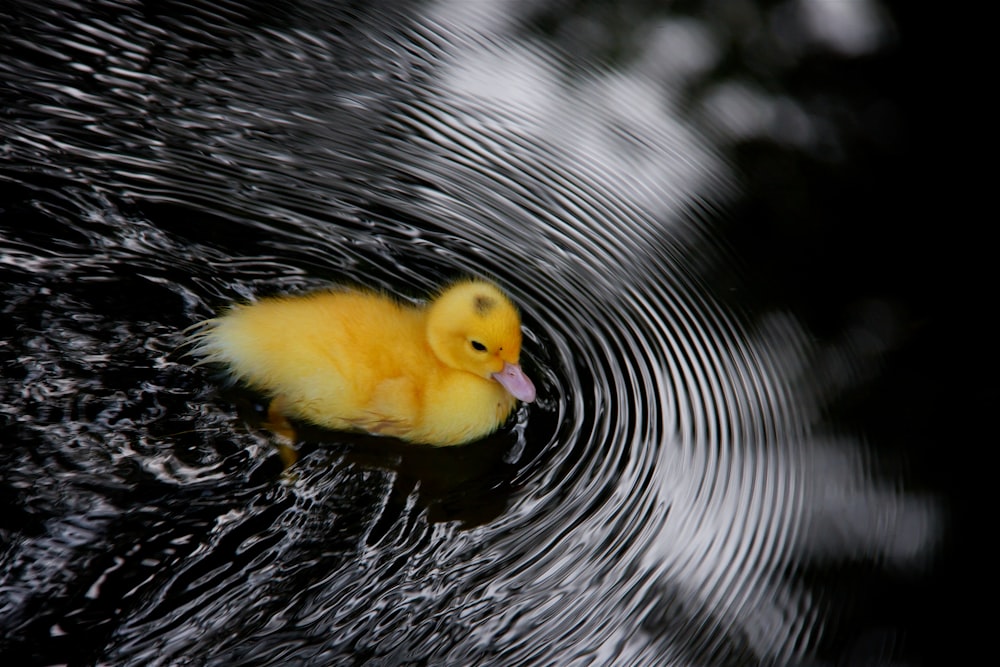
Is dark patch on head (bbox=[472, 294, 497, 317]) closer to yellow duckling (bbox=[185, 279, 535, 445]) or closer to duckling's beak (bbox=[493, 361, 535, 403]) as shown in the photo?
yellow duckling (bbox=[185, 279, 535, 445])

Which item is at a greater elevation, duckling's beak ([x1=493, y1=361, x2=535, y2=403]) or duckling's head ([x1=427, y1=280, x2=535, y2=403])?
duckling's head ([x1=427, y1=280, x2=535, y2=403])

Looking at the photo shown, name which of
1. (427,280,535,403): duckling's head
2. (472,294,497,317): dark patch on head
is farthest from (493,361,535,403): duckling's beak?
(472,294,497,317): dark patch on head

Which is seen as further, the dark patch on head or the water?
the dark patch on head

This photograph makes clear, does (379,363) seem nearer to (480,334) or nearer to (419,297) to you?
(480,334)

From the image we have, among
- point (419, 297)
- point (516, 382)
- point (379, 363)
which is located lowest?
point (516, 382)

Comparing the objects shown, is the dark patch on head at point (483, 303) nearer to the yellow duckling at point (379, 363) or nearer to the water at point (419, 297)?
the yellow duckling at point (379, 363)

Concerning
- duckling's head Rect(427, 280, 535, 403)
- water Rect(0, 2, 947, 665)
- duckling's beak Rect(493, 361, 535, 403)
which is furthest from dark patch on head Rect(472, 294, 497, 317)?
water Rect(0, 2, 947, 665)

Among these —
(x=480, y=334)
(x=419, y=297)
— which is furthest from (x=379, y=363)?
(x=419, y=297)

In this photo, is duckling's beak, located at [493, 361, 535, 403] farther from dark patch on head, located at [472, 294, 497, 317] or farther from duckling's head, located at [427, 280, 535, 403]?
dark patch on head, located at [472, 294, 497, 317]
